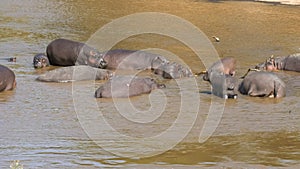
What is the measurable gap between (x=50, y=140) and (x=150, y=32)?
31.3 ft

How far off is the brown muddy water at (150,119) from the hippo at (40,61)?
0.62ft

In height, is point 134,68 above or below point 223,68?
below

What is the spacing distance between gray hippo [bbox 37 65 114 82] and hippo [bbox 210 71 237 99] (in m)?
1.95

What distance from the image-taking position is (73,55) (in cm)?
1355

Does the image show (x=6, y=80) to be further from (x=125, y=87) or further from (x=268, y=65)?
(x=268, y=65)

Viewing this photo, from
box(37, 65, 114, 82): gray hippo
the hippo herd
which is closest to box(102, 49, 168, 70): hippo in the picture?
the hippo herd

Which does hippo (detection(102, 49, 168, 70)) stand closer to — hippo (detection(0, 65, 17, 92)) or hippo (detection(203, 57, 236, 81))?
hippo (detection(203, 57, 236, 81))

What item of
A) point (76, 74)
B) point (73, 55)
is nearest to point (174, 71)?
point (76, 74)

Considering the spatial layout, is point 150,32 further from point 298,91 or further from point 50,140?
point 50,140

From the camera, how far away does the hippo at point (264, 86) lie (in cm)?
1119

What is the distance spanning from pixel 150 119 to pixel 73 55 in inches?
164

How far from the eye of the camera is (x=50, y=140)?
8469 millimetres

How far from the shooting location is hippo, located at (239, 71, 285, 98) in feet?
36.7

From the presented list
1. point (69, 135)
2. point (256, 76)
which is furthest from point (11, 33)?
point (69, 135)
